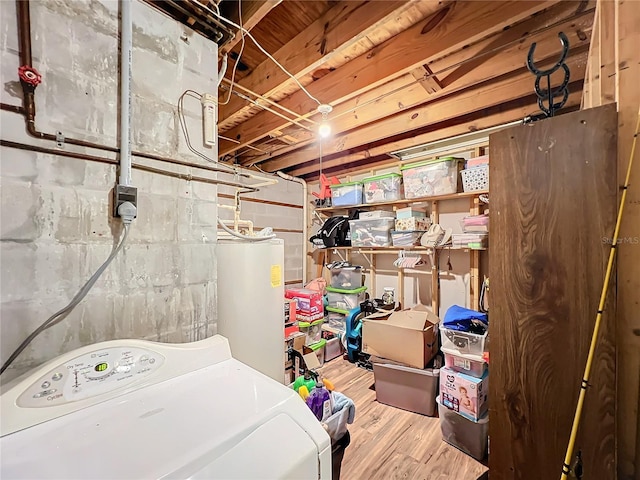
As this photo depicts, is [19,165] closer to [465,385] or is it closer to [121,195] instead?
[121,195]

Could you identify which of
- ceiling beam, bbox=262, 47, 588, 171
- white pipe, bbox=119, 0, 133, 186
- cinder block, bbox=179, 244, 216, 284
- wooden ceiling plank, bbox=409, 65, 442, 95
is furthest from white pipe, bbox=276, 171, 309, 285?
white pipe, bbox=119, 0, 133, 186

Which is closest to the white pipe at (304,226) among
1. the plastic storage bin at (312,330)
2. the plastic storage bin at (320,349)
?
the plastic storage bin at (312,330)

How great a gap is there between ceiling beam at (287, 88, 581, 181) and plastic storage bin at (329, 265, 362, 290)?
143 cm

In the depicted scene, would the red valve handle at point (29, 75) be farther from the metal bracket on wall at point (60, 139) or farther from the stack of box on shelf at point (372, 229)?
the stack of box on shelf at point (372, 229)

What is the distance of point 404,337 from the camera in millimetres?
2387

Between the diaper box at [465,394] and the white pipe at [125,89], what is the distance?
91.7 inches

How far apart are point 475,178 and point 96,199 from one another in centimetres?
282

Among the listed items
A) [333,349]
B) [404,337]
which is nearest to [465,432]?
[404,337]

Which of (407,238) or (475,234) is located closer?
(475,234)

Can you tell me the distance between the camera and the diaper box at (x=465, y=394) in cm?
188

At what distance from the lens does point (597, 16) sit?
4.09 ft

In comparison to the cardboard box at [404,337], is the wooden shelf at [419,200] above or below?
above

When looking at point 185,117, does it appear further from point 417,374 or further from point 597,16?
point 417,374

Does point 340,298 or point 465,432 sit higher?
point 340,298
